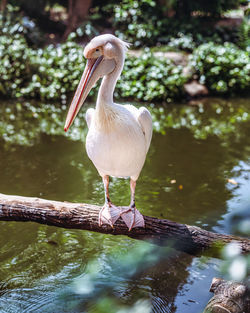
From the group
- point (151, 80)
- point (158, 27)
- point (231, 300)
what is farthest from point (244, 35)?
point (231, 300)

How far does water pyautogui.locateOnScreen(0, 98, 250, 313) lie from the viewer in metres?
2.77

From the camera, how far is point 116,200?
4062 mm

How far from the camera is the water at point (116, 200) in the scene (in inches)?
109

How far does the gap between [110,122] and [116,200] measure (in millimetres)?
1694

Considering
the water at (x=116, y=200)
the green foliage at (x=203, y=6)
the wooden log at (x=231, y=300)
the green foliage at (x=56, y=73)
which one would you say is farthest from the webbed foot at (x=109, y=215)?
the green foliage at (x=203, y=6)

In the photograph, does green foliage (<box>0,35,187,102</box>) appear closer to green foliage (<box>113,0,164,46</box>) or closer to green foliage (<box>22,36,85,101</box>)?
green foliage (<box>22,36,85,101</box>)

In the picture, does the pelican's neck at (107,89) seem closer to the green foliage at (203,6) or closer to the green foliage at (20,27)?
the green foliage at (20,27)

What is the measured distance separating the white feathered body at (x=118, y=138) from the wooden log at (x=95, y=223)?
357 mm

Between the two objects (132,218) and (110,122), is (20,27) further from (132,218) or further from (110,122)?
(132,218)

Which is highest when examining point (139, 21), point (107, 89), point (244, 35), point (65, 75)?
point (139, 21)

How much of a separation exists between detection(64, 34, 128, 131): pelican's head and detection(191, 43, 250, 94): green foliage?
6.33m

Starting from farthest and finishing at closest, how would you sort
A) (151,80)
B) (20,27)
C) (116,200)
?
(20,27) < (151,80) < (116,200)

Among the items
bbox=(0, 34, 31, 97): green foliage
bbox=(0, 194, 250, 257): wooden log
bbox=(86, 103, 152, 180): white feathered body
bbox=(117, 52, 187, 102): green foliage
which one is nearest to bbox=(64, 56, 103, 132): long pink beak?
bbox=(86, 103, 152, 180): white feathered body

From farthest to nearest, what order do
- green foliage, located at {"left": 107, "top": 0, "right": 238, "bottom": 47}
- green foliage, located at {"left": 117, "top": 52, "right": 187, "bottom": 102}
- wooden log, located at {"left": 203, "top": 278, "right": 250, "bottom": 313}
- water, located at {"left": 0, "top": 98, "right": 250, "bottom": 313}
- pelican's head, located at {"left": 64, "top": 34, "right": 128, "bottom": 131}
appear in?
green foliage, located at {"left": 107, "top": 0, "right": 238, "bottom": 47}
green foliage, located at {"left": 117, "top": 52, "right": 187, "bottom": 102}
water, located at {"left": 0, "top": 98, "right": 250, "bottom": 313}
pelican's head, located at {"left": 64, "top": 34, "right": 128, "bottom": 131}
wooden log, located at {"left": 203, "top": 278, "right": 250, "bottom": 313}
